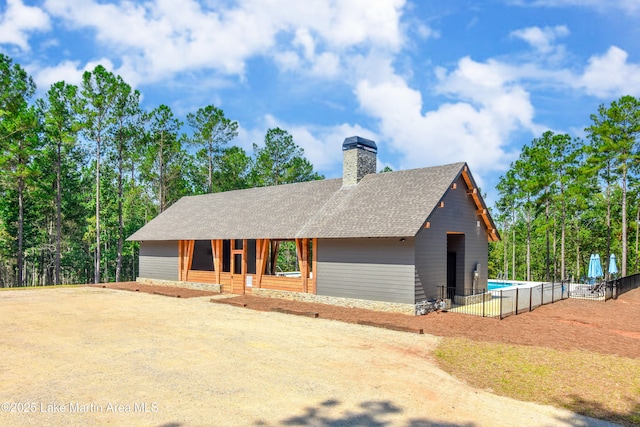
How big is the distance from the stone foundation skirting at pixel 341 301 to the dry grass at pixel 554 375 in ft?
14.9

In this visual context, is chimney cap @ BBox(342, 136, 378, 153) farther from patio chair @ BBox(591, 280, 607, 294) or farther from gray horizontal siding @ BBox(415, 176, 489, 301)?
patio chair @ BBox(591, 280, 607, 294)

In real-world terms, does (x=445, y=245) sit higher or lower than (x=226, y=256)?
higher

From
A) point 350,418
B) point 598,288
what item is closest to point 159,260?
point 350,418

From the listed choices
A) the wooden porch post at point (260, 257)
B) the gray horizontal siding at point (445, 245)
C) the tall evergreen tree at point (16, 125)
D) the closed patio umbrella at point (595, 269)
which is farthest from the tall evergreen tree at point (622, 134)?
the tall evergreen tree at point (16, 125)

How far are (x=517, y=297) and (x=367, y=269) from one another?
19.2 feet

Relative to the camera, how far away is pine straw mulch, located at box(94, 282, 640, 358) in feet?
37.7

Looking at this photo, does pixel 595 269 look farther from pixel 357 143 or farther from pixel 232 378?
pixel 232 378

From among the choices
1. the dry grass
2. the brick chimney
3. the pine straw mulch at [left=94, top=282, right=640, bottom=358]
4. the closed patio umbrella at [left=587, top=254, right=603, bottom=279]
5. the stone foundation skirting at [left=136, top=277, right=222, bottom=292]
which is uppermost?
the brick chimney

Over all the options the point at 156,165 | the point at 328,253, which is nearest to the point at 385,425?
the point at 328,253

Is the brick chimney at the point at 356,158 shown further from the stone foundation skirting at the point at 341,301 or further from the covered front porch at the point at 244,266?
the stone foundation skirting at the point at 341,301

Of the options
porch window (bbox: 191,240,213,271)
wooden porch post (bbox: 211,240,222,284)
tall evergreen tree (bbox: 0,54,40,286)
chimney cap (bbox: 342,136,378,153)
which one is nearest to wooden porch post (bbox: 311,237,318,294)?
chimney cap (bbox: 342,136,378,153)

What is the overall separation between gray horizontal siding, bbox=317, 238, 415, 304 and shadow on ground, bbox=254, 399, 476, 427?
30.7 ft

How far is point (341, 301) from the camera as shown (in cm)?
1750

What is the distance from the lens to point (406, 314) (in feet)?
50.8
